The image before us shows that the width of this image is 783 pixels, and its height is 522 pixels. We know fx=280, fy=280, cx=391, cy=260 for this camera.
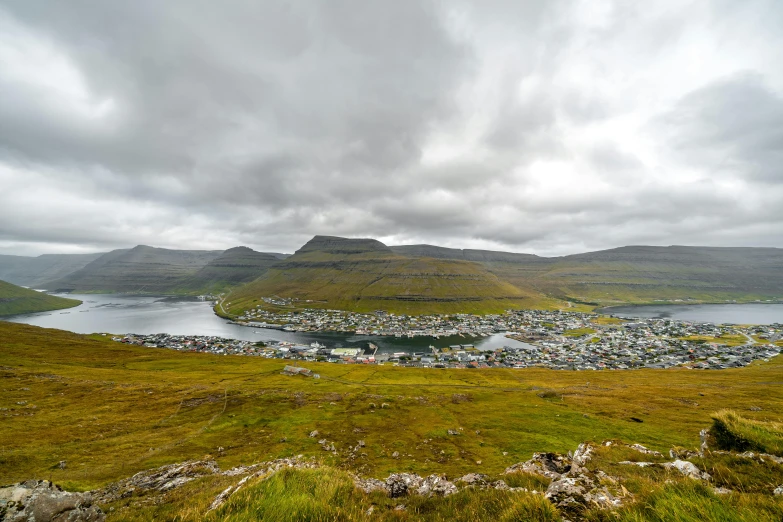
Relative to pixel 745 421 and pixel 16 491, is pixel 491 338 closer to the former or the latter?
pixel 745 421

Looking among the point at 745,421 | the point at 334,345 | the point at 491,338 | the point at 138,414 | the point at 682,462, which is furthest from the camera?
the point at 491,338

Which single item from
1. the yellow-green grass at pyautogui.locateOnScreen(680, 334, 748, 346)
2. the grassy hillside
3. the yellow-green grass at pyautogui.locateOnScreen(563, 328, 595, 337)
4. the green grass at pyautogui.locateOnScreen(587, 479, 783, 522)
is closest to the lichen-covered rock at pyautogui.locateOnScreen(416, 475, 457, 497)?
the grassy hillside

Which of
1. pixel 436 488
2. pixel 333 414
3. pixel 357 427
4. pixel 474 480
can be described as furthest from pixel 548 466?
pixel 333 414

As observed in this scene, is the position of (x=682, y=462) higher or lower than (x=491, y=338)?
higher

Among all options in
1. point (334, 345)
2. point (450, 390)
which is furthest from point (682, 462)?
point (334, 345)

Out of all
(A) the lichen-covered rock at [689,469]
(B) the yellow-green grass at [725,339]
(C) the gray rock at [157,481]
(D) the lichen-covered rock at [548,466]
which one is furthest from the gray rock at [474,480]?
(B) the yellow-green grass at [725,339]

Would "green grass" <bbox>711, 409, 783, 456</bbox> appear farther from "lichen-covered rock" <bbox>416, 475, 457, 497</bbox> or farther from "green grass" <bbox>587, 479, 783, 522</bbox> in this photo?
"lichen-covered rock" <bbox>416, 475, 457, 497</bbox>

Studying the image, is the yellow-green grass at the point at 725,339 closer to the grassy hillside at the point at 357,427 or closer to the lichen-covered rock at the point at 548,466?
the grassy hillside at the point at 357,427
